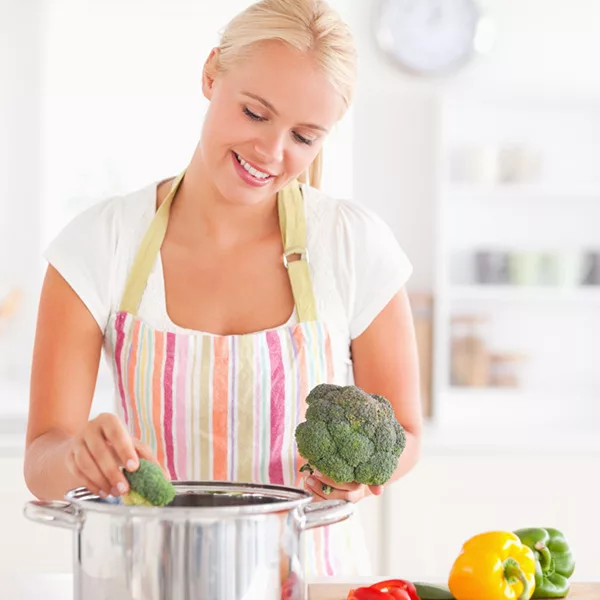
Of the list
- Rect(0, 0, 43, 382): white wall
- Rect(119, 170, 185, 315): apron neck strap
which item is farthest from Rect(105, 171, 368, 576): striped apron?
Rect(0, 0, 43, 382): white wall

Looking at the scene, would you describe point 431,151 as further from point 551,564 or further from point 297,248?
point 551,564

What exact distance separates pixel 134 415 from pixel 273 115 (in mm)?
547

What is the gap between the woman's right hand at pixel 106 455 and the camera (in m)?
1.08

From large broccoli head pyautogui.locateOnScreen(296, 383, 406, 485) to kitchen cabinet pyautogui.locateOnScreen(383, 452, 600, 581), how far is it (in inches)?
79.0

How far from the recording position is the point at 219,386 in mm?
1688

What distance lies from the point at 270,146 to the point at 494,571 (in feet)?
2.11

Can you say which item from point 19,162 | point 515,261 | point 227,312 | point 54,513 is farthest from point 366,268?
point 19,162

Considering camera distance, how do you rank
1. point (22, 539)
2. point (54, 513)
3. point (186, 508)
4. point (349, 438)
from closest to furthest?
point (186, 508)
point (54, 513)
point (349, 438)
point (22, 539)

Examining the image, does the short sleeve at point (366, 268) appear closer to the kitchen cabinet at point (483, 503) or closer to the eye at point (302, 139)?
the eye at point (302, 139)

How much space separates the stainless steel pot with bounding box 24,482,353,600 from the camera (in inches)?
38.0

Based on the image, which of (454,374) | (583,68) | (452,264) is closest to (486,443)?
(454,374)

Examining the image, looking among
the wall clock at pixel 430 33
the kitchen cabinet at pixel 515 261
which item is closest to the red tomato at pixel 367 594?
the kitchen cabinet at pixel 515 261

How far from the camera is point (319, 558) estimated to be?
173 cm

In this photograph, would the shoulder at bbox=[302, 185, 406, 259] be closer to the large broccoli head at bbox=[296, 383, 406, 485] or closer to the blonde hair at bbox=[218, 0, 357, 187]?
the blonde hair at bbox=[218, 0, 357, 187]
